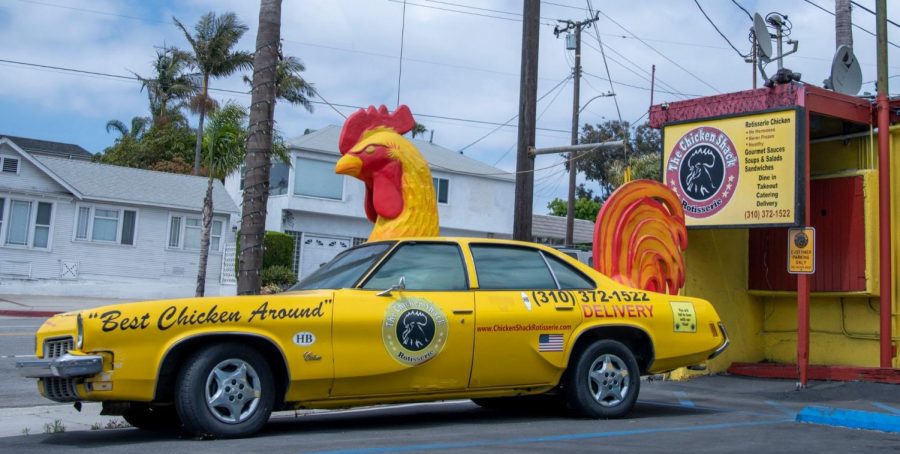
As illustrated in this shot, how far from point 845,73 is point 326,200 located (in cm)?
2382

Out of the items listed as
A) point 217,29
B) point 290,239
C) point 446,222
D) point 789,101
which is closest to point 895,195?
point 789,101

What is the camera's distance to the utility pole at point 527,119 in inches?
493

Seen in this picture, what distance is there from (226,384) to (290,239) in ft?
83.9

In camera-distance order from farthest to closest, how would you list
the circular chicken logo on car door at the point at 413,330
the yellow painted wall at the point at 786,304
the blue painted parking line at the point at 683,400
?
the yellow painted wall at the point at 786,304 → the blue painted parking line at the point at 683,400 → the circular chicken logo on car door at the point at 413,330

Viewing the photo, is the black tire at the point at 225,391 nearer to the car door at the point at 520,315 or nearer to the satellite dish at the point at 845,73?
the car door at the point at 520,315

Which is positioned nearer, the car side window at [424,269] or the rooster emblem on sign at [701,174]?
the car side window at [424,269]

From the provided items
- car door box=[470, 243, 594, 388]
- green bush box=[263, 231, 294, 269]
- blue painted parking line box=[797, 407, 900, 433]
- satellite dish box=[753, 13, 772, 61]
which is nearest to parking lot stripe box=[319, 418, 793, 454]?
blue painted parking line box=[797, 407, 900, 433]

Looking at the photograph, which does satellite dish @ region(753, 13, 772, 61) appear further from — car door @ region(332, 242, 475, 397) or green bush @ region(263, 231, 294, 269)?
green bush @ region(263, 231, 294, 269)

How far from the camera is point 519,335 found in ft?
23.9

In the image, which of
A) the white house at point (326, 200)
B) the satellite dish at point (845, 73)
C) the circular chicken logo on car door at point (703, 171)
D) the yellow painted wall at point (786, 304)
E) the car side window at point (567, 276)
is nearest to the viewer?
the car side window at point (567, 276)

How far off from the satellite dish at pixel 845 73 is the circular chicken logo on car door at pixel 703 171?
1610 millimetres

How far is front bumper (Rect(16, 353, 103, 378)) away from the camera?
19.2ft

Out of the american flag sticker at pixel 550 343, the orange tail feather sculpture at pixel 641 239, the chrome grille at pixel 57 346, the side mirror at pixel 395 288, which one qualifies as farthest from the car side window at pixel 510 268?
the chrome grille at pixel 57 346

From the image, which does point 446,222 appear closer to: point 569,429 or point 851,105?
point 851,105
